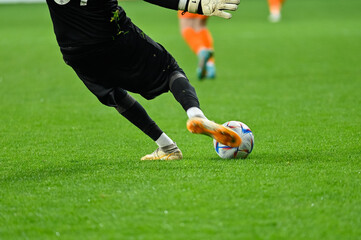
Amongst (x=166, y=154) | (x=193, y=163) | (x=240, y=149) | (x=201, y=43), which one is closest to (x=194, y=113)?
(x=193, y=163)

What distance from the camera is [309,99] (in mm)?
8180

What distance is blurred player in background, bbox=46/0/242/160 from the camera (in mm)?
4469

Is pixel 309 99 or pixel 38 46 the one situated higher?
pixel 309 99

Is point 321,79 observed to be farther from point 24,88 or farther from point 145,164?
point 145,164

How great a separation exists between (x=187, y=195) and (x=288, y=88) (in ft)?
18.6

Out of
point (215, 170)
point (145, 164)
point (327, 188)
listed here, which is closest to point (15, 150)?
point (145, 164)

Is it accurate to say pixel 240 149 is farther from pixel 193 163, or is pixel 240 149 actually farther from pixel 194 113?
pixel 194 113

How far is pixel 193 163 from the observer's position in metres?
4.71

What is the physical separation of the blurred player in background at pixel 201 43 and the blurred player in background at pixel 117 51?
587 centimetres

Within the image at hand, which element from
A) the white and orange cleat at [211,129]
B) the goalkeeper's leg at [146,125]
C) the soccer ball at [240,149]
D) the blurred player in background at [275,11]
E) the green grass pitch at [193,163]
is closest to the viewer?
the green grass pitch at [193,163]

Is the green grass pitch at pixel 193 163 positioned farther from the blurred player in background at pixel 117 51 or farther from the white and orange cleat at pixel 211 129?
the blurred player in background at pixel 117 51

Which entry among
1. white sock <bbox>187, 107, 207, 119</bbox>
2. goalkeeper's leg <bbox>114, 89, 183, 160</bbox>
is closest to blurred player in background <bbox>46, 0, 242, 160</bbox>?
white sock <bbox>187, 107, 207, 119</bbox>

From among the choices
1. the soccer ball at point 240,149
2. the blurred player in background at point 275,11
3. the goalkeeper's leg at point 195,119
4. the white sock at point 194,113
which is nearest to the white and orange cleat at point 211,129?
the goalkeeper's leg at point 195,119

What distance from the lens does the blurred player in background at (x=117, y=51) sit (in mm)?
4469
